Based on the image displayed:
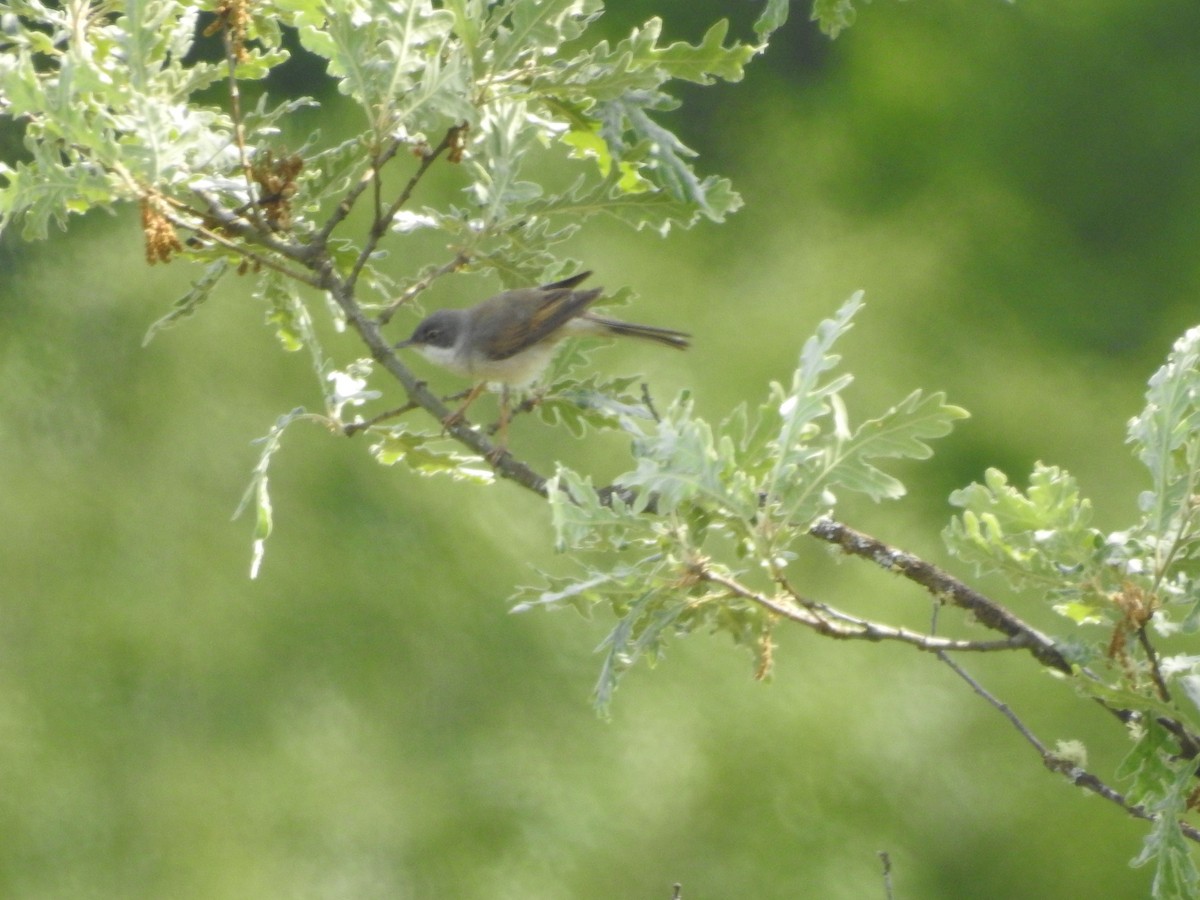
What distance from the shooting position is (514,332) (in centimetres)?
209

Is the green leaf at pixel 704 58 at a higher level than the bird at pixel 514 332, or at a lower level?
higher

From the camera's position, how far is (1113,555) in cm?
106

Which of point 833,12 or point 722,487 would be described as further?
point 833,12

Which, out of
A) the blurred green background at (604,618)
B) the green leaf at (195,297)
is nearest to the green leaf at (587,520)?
the green leaf at (195,297)

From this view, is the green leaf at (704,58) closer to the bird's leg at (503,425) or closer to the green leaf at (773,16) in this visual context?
the green leaf at (773,16)

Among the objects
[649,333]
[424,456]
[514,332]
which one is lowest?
[514,332]

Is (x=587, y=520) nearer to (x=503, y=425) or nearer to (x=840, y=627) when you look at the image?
(x=840, y=627)

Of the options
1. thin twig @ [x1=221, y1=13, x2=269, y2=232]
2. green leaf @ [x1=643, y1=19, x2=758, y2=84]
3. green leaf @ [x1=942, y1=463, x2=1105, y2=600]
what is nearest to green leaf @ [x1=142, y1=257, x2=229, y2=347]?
thin twig @ [x1=221, y1=13, x2=269, y2=232]

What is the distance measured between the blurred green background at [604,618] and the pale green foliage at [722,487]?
1330 millimetres

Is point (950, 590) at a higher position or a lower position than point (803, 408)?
lower

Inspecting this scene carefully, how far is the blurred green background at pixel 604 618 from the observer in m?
2.33

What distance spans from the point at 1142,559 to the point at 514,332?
1196mm

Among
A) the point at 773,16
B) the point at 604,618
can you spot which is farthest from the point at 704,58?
the point at 604,618

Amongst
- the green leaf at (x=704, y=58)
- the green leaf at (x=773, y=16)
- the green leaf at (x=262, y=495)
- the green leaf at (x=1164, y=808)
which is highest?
the green leaf at (x=773, y=16)
